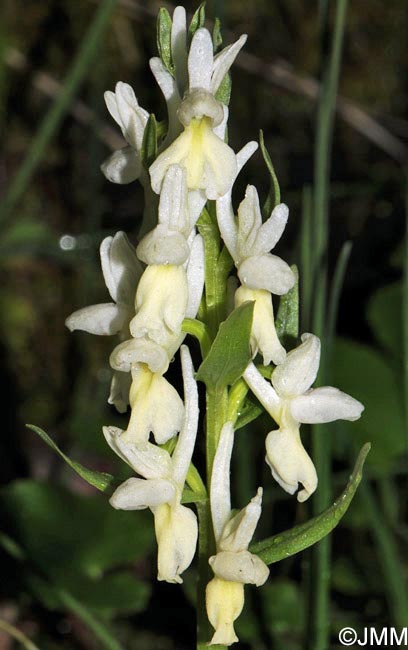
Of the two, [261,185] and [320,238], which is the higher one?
[261,185]

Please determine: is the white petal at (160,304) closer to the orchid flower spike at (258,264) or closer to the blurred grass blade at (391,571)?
the orchid flower spike at (258,264)

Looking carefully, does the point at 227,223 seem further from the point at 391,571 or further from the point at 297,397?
the point at 391,571

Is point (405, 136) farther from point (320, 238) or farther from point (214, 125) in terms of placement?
point (214, 125)

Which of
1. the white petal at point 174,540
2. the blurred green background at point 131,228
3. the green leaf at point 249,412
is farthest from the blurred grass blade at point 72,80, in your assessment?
the white petal at point 174,540

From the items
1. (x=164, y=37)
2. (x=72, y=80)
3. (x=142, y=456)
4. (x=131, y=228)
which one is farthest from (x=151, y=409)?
(x=131, y=228)

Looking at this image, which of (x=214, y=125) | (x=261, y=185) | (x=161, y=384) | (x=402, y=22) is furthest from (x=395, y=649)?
(x=402, y=22)

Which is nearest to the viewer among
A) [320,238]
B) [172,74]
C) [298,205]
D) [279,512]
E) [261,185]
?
[172,74]

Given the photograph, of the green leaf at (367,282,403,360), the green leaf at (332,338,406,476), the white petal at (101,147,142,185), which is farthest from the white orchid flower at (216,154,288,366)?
the green leaf at (367,282,403,360)

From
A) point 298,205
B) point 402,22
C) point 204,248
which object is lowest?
point 204,248
